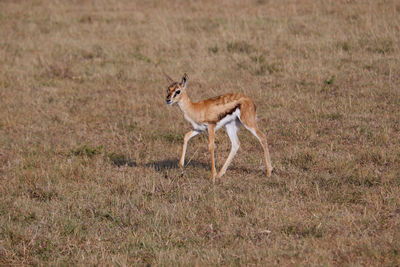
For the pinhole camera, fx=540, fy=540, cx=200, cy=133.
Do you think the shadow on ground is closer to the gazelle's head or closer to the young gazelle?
the young gazelle

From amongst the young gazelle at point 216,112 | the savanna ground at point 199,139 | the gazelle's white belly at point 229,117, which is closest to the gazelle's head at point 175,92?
the young gazelle at point 216,112

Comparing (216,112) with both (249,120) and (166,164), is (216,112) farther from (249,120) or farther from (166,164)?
(166,164)

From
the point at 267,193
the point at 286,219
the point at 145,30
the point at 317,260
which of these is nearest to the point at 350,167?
the point at 267,193

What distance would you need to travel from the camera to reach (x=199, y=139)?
9328 millimetres

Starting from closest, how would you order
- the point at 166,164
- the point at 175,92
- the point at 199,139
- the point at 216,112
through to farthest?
the point at 175,92
the point at 216,112
the point at 166,164
the point at 199,139

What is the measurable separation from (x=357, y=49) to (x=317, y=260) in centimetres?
957

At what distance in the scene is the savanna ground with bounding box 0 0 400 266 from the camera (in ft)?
17.8

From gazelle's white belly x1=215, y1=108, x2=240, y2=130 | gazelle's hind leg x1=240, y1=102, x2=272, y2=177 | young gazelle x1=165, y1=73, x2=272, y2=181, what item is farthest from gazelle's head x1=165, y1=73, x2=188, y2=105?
gazelle's hind leg x1=240, y1=102, x2=272, y2=177

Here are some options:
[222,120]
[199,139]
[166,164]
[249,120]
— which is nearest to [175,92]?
[222,120]

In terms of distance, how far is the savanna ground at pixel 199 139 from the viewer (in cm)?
543

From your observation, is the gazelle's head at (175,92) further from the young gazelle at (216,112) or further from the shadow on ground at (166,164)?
the shadow on ground at (166,164)

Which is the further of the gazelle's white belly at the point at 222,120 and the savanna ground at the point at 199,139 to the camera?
the gazelle's white belly at the point at 222,120

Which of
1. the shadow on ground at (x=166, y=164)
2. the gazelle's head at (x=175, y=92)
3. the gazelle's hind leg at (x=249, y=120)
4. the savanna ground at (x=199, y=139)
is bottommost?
the shadow on ground at (x=166, y=164)

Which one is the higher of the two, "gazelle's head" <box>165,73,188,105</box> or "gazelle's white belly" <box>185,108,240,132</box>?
"gazelle's head" <box>165,73,188,105</box>
